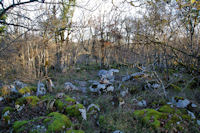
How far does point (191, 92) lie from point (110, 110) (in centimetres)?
416

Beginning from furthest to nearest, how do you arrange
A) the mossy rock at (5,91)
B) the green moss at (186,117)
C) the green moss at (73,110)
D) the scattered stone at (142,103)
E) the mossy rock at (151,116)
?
the mossy rock at (5,91) → the scattered stone at (142,103) → the green moss at (73,110) → the green moss at (186,117) → the mossy rock at (151,116)

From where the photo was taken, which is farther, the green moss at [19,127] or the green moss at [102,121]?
the green moss at [102,121]

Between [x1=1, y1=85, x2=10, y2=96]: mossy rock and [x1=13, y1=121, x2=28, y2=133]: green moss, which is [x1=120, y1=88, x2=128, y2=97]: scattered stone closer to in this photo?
[x1=13, y1=121, x2=28, y2=133]: green moss

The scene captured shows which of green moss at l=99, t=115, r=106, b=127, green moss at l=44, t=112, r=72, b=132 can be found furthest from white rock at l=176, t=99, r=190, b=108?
green moss at l=44, t=112, r=72, b=132

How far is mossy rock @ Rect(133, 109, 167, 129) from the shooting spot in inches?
151

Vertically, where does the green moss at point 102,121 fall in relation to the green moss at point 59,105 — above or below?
below

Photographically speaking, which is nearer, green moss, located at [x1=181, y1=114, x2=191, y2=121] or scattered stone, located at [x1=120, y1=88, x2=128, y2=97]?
green moss, located at [x1=181, y1=114, x2=191, y2=121]

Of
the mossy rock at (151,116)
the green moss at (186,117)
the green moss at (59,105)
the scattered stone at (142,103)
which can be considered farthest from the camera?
the scattered stone at (142,103)

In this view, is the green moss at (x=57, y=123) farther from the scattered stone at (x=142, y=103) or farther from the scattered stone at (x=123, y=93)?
the scattered stone at (x=123, y=93)

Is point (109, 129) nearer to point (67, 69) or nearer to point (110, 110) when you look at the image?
point (110, 110)

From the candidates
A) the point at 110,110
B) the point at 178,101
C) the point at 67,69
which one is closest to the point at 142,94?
the point at 178,101

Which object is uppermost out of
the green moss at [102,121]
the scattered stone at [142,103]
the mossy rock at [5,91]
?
the mossy rock at [5,91]

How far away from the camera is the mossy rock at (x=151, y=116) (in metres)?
3.85

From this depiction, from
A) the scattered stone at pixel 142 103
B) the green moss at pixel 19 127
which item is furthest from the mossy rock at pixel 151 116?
the green moss at pixel 19 127
